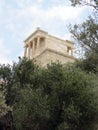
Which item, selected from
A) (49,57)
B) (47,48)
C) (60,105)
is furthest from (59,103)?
(47,48)

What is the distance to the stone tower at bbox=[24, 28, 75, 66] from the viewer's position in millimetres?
29453

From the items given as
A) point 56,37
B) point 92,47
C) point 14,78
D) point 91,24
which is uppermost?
point 56,37

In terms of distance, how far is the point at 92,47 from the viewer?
20.1m

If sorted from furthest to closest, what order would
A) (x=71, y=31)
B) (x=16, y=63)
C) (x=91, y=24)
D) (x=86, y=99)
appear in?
(x=16, y=63) → (x=71, y=31) → (x=91, y=24) → (x=86, y=99)

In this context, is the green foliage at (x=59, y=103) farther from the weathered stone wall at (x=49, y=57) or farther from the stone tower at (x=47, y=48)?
the stone tower at (x=47, y=48)

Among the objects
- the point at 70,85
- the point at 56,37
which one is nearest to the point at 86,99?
the point at 70,85

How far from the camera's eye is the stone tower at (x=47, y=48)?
29.5 metres

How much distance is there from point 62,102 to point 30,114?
191cm

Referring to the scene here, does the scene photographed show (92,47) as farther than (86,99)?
Yes

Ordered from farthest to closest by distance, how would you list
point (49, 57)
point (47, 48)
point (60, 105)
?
point (47, 48)
point (49, 57)
point (60, 105)

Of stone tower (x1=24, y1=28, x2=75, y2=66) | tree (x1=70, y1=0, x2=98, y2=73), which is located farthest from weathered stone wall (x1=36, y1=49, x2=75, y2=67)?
tree (x1=70, y1=0, x2=98, y2=73)

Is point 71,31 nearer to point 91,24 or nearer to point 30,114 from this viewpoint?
point 91,24

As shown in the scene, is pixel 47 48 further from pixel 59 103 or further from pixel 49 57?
pixel 59 103

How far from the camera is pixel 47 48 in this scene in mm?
29469
